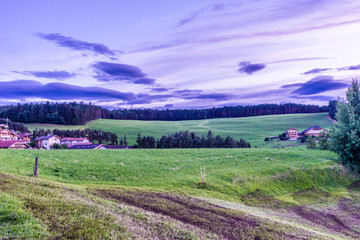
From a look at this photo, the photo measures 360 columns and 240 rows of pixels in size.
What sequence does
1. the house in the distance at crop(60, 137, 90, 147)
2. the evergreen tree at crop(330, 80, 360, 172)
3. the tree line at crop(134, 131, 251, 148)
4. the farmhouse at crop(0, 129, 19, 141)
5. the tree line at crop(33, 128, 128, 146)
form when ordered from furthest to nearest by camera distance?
1. the tree line at crop(33, 128, 128, 146)
2. the house in the distance at crop(60, 137, 90, 147)
3. the farmhouse at crop(0, 129, 19, 141)
4. the tree line at crop(134, 131, 251, 148)
5. the evergreen tree at crop(330, 80, 360, 172)

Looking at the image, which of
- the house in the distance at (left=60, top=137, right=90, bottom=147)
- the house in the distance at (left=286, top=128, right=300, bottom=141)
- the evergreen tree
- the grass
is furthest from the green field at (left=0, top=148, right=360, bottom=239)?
the house in the distance at (left=60, top=137, right=90, bottom=147)

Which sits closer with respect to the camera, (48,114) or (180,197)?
(180,197)

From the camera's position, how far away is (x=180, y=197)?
20.0 metres

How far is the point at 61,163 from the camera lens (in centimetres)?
2928

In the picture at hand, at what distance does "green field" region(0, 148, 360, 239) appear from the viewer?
9.94 m

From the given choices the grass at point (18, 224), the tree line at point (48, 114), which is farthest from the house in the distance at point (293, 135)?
the tree line at point (48, 114)

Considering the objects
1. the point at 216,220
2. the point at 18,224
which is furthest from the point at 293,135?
the point at 18,224

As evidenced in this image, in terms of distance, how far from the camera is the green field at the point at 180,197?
994 cm

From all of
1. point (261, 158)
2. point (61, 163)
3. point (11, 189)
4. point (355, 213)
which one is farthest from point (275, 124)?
point (11, 189)

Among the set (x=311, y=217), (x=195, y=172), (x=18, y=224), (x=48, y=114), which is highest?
(x=48, y=114)

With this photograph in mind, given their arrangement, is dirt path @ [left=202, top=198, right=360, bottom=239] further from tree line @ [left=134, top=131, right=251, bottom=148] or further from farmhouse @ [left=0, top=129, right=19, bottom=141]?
farmhouse @ [left=0, top=129, right=19, bottom=141]

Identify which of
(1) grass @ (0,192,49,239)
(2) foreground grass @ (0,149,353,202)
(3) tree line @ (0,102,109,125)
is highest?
(3) tree line @ (0,102,109,125)

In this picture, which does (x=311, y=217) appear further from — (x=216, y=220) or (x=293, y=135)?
(x=293, y=135)

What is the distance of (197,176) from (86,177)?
44.0 feet
